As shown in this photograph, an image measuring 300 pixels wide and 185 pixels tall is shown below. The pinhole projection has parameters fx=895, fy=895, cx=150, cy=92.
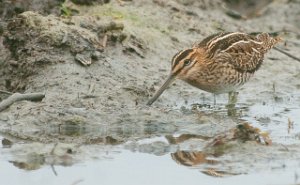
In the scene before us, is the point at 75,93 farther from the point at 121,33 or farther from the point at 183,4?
the point at 183,4

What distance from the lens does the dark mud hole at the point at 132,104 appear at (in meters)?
7.86

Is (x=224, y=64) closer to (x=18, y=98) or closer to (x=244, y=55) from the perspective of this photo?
(x=244, y=55)

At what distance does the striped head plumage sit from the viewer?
10.4 metres

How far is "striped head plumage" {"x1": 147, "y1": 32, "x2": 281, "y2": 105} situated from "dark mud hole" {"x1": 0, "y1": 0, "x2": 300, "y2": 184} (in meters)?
0.28

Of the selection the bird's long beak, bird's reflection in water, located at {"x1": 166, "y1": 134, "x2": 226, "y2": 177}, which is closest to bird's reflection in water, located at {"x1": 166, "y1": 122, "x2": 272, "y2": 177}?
bird's reflection in water, located at {"x1": 166, "y1": 134, "x2": 226, "y2": 177}

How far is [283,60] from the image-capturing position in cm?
1223

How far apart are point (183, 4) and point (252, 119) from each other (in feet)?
12.1

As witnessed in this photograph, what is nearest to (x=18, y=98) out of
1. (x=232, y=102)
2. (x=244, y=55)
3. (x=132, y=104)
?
(x=132, y=104)

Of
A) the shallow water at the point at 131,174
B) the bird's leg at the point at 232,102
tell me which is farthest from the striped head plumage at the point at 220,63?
the shallow water at the point at 131,174

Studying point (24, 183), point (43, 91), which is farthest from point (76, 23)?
point (24, 183)

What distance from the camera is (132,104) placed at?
32.4 feet

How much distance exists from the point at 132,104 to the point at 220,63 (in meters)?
1.32

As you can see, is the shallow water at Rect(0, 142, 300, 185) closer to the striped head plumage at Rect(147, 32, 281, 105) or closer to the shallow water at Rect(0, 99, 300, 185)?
the shallow water at Rect(0, 99, 300, 185)

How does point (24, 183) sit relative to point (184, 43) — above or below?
below
